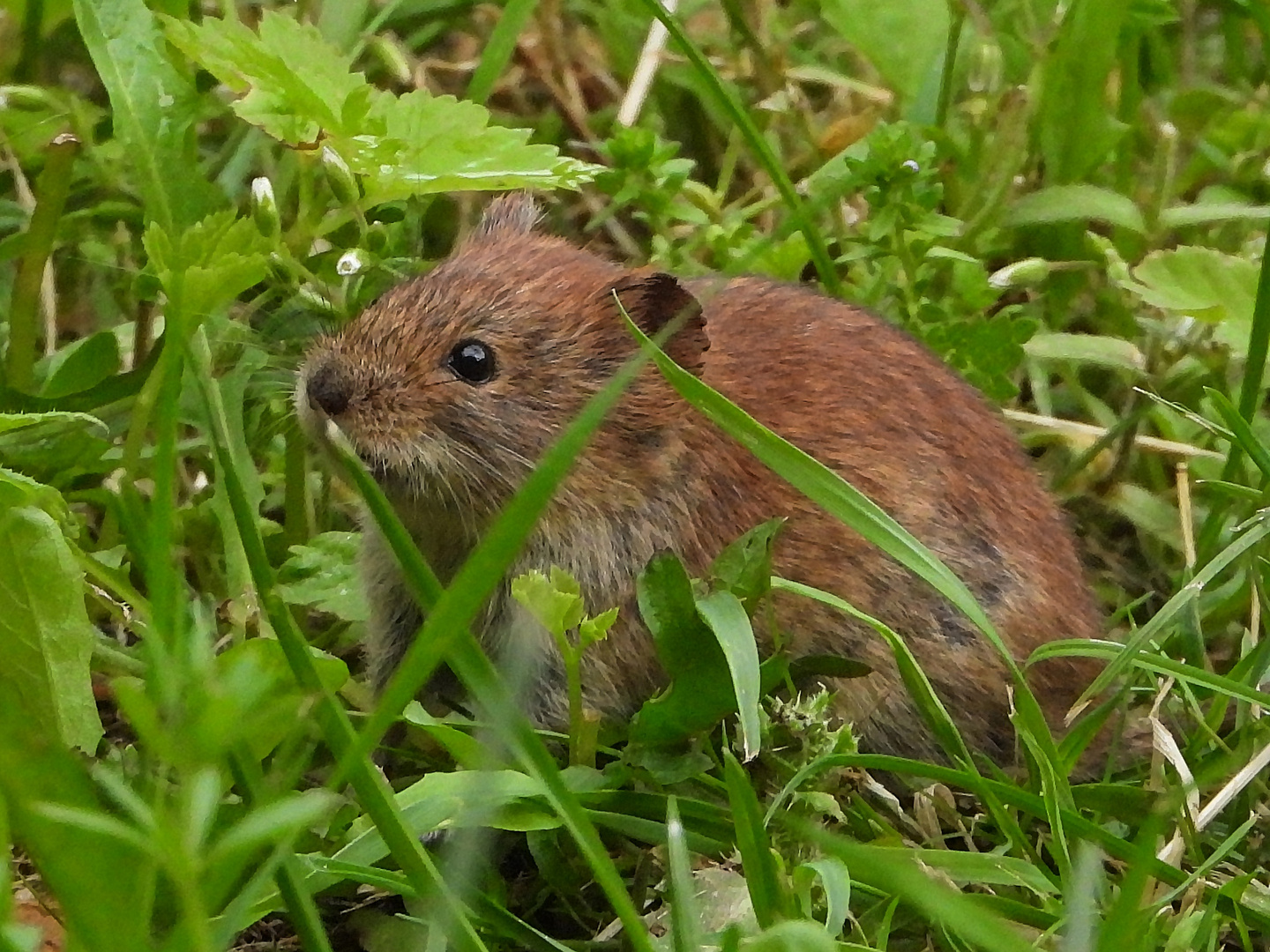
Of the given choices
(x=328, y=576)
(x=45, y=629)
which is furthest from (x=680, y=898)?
(x=328, y=576)

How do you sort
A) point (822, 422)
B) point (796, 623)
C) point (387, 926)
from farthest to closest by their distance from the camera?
1. point (822, 422)
2. point (796, 623)
3. point (387, 926)

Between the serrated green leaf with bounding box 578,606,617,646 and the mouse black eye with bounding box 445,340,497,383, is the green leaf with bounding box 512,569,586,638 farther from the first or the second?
the mouse black eye with bounding box 445,340,497,383

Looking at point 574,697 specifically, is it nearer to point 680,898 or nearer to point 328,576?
point 680,898

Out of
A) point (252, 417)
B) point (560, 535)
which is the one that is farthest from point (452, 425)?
point (252, 417)

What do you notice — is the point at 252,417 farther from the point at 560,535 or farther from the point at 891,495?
the point at 891,495

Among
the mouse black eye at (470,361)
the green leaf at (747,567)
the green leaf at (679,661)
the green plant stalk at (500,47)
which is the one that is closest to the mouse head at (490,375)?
the mouse black eye at (470,361)

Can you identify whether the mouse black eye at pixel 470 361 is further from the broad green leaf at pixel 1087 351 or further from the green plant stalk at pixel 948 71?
the green plant stalk at pixel 948 71

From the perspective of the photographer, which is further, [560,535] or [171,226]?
[560,535]
